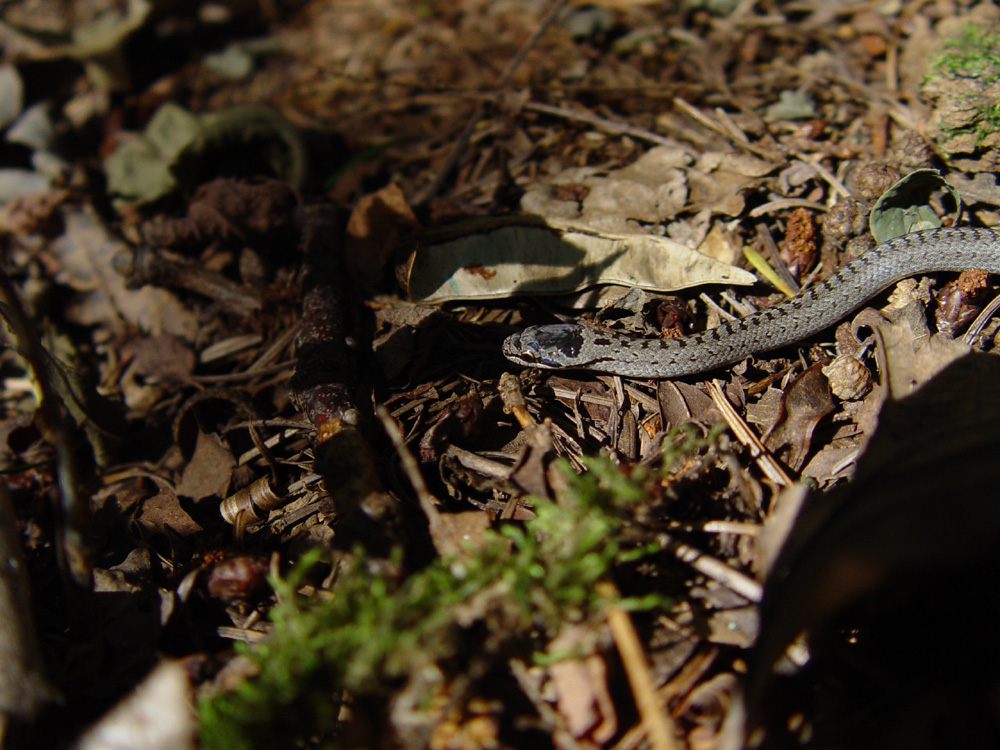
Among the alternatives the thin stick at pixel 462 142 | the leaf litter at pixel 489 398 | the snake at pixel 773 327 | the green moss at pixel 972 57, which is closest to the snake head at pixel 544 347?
the snake at pixel 773 327

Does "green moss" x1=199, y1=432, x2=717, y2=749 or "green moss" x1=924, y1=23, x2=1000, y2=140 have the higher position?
"green moss" x1=924, y1=23, x2=1000, y2=140

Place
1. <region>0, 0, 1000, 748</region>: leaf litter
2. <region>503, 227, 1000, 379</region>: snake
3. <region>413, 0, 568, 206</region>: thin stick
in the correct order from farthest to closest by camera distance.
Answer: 1. <region>413, 0, 568, 206</region>: thin stick
2. <region>503, 227, 1000, 379</region>: snake
3. <region>0, 0, 1000, 748</region>: leaf litter

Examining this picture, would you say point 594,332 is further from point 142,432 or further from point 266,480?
point 142,432

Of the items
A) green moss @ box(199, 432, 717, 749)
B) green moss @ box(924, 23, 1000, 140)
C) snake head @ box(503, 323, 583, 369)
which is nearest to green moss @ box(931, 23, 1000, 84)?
green moss @ box(924, 23, 1000, 140)

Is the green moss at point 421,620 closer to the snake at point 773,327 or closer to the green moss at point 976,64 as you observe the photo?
the snake at point 773,327

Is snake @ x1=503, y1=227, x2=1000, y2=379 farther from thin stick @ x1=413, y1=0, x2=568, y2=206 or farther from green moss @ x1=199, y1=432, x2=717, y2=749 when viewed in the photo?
thin stick @ x1=413, y1=0, x2=568, y2=206

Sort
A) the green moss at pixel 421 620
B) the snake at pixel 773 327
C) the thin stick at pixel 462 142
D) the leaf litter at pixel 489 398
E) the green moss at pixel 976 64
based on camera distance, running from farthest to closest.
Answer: the thin stick at pixel 462 142 < the green moss at pixel 976 64 < the snake at pixel 773 327 < the leaf litter at pixel 489 398 < the green moss at pixel 421 620
